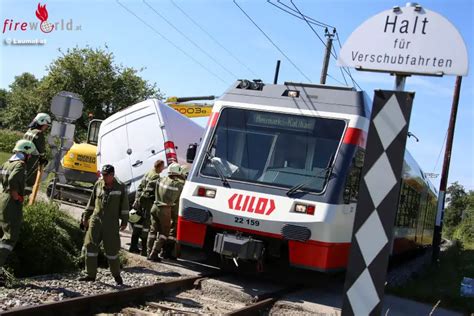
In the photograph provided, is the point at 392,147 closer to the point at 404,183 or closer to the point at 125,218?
the point at 125,218

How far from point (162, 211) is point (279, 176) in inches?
97.4

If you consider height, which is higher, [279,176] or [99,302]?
[279,176]

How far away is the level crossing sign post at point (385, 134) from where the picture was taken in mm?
3891

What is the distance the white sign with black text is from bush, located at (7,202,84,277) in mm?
5803

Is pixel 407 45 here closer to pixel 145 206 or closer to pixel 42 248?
pixel 42 248

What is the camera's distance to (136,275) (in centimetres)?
886

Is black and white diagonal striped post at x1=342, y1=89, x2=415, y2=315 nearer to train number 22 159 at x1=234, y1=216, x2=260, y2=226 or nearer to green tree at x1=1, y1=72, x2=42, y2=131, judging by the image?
train number 22 159 at x1=234, y1=216, x2=260, y2=226

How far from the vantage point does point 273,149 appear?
30.2 ft

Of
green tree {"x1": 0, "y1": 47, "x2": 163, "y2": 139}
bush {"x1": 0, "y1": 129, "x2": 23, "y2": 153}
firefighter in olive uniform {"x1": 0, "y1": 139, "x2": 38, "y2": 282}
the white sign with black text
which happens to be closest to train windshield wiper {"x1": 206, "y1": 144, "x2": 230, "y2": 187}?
firefighter in olive uniform {"x1": 0, "y1": 139, "x2": 38, "y2": 282}

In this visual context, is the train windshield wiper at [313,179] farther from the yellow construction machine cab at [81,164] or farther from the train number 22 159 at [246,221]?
the yellow construction machine cab at [81,164]

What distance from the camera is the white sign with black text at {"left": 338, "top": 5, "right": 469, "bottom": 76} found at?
3828mm

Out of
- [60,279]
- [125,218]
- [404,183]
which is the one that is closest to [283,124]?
[125,218]

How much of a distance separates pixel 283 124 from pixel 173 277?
300cm

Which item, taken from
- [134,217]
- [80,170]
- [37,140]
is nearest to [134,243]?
[134,217]
